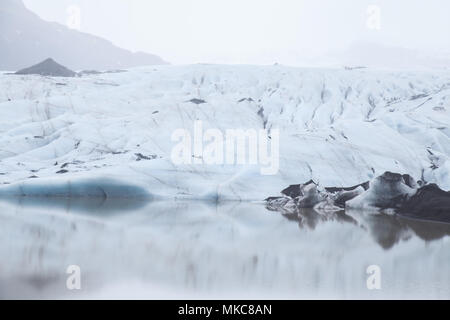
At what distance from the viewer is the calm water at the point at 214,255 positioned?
666cm

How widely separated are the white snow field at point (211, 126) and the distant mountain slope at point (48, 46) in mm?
73003

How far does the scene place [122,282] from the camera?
6.89m

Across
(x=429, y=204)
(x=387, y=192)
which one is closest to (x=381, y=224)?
(x=429, y=204)

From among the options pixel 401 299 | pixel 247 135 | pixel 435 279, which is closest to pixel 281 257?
pixel 435 279

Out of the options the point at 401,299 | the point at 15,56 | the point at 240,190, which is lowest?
the point at 401,299

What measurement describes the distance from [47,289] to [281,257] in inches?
151

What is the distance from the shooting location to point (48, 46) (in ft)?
Answer: 381

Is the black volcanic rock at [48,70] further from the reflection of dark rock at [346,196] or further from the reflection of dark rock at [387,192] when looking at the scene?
the reflection of dark rock at [387,192]

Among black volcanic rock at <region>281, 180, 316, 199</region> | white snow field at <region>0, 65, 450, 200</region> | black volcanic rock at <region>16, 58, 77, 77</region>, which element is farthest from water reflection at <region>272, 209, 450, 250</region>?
black volcanic rock at <region>16, 58, 77, 77</region>

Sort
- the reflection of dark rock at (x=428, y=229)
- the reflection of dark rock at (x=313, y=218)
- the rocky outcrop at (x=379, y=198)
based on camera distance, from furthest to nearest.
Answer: the rocky outcrop at (x=379, y=198)
the reflection of dark rock at (x=313, y=218)
the reflection of dark rock at (x=428, y=229)

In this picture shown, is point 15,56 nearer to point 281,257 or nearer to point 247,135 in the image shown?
point 247,135

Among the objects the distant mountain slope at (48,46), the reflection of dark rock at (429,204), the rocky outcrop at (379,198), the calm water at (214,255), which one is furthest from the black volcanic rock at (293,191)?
the distant mountain slope at (48,46)

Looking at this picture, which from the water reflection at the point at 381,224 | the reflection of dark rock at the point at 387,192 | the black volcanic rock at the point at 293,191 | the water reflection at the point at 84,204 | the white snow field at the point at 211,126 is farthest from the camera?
the white snow field at the point at 211,126

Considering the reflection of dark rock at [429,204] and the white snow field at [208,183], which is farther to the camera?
the reflection of dark rock at [429,204]
